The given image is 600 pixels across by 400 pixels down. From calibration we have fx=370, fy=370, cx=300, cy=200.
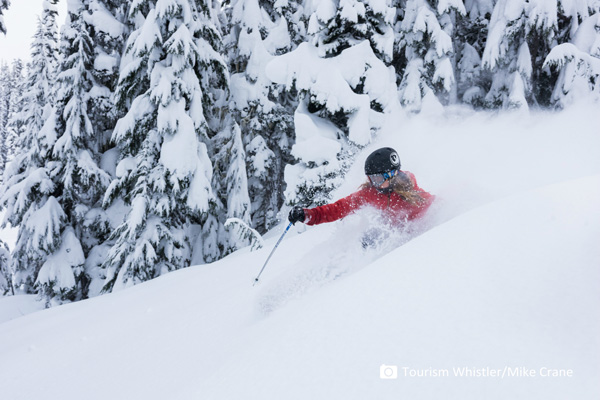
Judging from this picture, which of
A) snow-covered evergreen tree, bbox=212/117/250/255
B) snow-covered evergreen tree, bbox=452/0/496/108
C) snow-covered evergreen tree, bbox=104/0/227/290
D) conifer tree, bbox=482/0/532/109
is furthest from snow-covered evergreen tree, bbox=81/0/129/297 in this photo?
conifer tree, bbox=482/0/532/109

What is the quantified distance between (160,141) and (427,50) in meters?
8.87

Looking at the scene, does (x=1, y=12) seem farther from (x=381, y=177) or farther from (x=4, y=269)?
(x=381, y=177)

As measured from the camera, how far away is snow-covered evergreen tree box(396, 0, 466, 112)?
11.3m

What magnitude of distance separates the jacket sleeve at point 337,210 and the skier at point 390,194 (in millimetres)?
29

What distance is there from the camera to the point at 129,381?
2.90 metres

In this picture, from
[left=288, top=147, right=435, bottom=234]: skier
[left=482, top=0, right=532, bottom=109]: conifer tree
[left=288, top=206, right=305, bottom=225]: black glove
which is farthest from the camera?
[left=482, top=0, right=532, bottom=109]: conifer tree

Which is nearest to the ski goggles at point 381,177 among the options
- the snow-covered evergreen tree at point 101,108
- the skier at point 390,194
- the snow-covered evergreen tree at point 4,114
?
the skier at point 390,194

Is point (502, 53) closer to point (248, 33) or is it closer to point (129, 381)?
point (248, 33)

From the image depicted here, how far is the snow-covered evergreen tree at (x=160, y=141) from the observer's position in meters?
9.81

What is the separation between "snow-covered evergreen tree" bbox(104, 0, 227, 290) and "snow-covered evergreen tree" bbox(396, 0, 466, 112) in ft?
20.4

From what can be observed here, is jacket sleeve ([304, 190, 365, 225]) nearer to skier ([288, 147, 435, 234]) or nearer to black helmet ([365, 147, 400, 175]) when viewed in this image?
skier ([288, 147, 435, 234])

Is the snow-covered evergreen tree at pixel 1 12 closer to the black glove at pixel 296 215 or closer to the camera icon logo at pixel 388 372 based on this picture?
the black glove at pixel 296 215

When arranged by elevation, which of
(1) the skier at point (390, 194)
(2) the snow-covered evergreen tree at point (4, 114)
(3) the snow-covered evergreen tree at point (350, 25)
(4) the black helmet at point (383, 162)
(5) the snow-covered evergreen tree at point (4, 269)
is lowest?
(2) the snow-covered evergreen tree at point (4, 114)

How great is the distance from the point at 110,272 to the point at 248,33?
33.1ft
